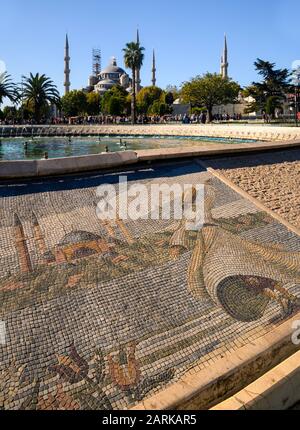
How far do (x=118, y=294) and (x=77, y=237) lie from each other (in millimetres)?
1504

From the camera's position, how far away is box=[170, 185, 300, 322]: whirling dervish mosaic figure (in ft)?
19.3

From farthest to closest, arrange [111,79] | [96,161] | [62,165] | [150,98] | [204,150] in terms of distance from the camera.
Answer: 1. [111,79]
2. [150,98]
3. [204,150]
4. [96,161]
5. [62,165]

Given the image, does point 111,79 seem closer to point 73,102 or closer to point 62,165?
point 73,102

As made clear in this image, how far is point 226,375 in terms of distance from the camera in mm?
4516

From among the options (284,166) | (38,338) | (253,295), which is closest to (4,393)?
(38,338)

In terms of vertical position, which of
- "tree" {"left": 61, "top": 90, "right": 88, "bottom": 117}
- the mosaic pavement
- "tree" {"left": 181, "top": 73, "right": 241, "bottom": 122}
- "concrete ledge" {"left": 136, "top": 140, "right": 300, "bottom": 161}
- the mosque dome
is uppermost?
the mosque dome

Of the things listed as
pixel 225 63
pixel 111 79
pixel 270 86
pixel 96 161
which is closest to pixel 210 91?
pixel 270 86

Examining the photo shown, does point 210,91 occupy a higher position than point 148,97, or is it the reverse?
point 148,97

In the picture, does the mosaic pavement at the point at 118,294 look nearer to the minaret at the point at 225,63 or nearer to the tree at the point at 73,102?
the tree at the point at 73,102

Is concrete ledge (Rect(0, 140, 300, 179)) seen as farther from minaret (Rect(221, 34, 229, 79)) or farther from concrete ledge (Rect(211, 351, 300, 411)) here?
minaret (Rect(221, 34, 229, 79))

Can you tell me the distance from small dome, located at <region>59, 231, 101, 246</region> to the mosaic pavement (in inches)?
0.7

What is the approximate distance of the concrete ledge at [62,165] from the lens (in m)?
7.61

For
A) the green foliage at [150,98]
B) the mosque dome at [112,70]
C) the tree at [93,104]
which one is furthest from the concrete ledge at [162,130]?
the mosque dome at [112,70]

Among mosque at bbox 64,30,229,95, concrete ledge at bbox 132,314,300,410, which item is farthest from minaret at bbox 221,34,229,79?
concrete ledge at bbox 132,314,300,410
